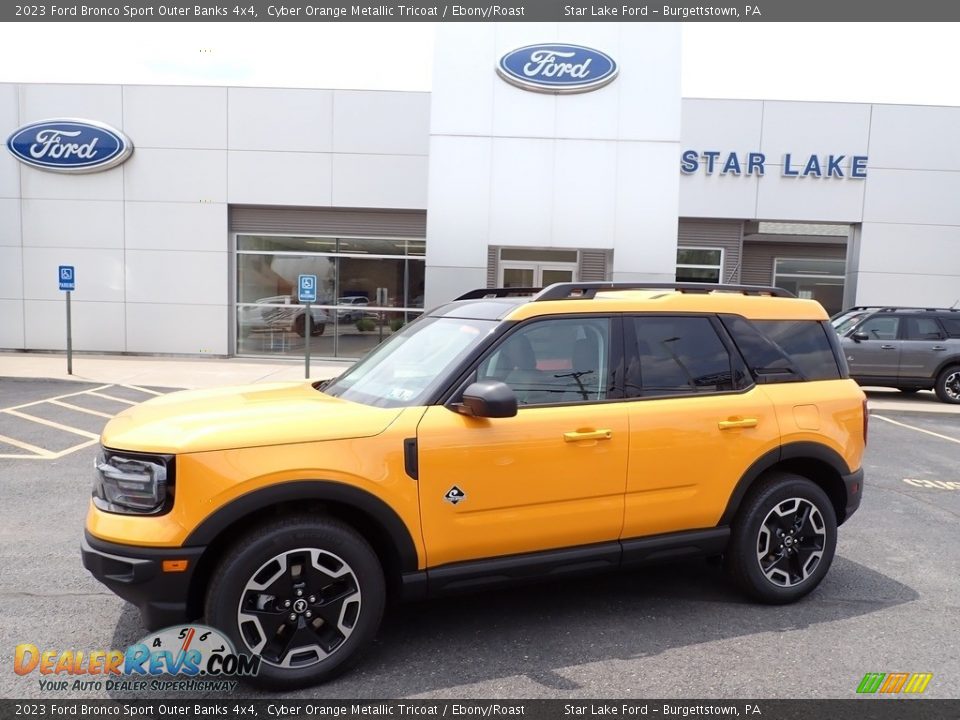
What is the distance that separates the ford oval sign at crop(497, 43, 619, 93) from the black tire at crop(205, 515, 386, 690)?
11740mm

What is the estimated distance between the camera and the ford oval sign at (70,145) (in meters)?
17.0

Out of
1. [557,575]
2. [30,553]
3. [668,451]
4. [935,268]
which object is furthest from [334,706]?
[935,268]

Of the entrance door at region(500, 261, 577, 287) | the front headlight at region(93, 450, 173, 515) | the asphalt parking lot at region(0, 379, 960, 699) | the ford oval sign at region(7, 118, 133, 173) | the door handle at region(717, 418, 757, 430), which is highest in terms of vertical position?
the ford oval sign at region(7, 118, 133, 173)

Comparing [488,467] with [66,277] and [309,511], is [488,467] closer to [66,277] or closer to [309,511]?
[309,511]

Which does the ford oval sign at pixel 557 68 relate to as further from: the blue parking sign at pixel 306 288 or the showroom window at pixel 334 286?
the showroom window at pixel 334 286

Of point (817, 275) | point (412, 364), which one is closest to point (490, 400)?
point (412, 364)

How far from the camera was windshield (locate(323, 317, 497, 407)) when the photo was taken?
3477mm

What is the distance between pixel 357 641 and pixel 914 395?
14.7 metres

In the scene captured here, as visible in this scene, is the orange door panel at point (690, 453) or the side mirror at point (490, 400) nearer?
the side mirror at point (490, 400)

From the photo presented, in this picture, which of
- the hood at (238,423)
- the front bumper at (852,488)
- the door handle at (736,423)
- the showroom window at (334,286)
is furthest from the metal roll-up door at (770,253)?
the hood at (238,423)

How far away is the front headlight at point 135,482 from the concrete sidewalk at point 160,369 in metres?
9.06

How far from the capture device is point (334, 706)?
2.95m

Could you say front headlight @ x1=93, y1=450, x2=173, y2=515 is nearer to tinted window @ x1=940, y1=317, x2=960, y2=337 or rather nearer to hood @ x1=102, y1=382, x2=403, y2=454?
hood @ x1=102, y1=382, x2=403, y2=454

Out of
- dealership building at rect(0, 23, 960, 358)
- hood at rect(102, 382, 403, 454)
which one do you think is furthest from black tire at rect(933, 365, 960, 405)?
hood at rect(102, 382, 403, 454)
